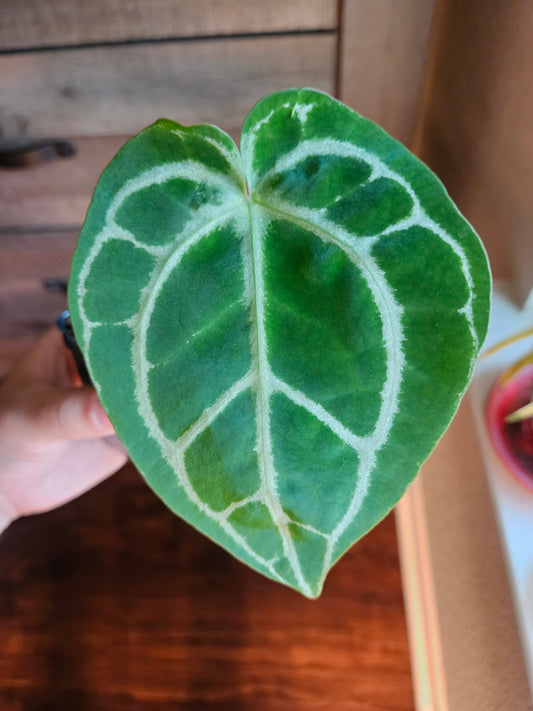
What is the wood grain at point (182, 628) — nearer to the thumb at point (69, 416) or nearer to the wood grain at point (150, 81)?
the thumb at point (69, 416)

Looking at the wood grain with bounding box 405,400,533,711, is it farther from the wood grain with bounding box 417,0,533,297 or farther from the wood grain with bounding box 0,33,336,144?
the wood grain with bounding box 0,33,336,144

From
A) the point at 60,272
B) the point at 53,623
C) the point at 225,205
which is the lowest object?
the point at 53,623

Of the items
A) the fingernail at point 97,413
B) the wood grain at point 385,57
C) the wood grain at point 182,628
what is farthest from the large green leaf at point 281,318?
the wood grain at point 182,628

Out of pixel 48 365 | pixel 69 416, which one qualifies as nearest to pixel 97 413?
pixel 69 416

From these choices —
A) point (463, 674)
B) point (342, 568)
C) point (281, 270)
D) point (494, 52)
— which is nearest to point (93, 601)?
point (342, 568)

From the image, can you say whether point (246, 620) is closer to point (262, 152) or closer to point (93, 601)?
point (93, 601)

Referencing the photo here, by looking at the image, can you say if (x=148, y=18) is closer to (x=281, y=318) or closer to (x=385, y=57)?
(x=385, y=57)
